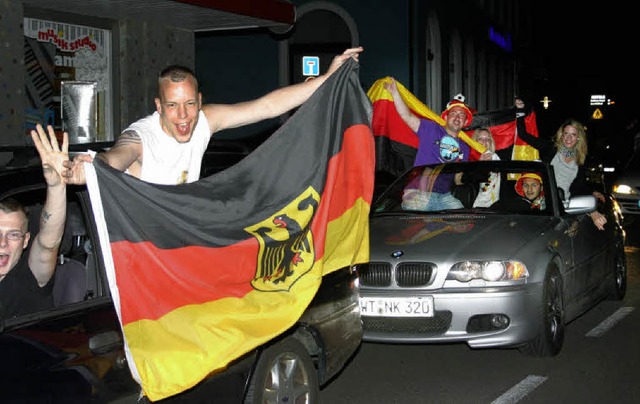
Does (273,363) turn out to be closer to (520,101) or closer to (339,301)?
(339,301)

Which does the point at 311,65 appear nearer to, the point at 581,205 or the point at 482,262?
the point at 581,205

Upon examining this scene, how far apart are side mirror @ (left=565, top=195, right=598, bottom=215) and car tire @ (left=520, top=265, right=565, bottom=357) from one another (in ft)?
2.71

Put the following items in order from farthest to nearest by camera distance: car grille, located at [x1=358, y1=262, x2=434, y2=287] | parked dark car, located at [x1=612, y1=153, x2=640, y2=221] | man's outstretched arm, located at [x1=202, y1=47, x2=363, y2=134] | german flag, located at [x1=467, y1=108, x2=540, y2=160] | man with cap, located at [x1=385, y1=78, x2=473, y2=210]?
parked dark car, located at [x1=612, y1=153, x2=640, y2=221], german flag, located at [x1=467, y1=108, x2=540, y2=160], man with cap, located at [x1=385, y1=78, x2=473, y2=210], car grille, located at [x1=358, y1=262, x2=434, y2=287], man's outstretched arm, located at [x1=202, y1=47, x2=363, y2=134]

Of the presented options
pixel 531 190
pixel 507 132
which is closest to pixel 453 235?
pixel 531 190

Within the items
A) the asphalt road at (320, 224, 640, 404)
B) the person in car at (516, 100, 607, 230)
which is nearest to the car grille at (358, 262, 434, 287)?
the asphalt road at (320, 224, 640, 404)

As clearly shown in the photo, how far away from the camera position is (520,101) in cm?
1112

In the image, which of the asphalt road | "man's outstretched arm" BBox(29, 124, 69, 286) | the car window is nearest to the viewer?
"man's outstretched arm" BBox(29, 124, 69, 286)

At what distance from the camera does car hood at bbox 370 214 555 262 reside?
716 centimetres

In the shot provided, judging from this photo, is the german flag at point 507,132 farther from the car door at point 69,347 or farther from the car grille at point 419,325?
the car door at point 69,347

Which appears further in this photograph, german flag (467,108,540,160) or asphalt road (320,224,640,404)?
german flag (467,108,540,160)

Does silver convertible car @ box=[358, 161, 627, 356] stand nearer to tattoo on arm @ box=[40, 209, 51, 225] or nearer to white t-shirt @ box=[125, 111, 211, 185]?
white t-shirt @ box=[125, 111, 211, 185]

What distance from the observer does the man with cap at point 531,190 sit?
8.34 m

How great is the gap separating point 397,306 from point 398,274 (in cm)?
26

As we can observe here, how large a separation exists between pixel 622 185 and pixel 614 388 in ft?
40.2
